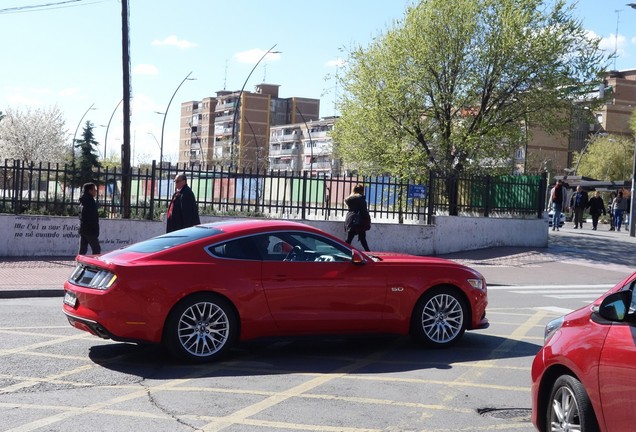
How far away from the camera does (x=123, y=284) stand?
8.34 meters

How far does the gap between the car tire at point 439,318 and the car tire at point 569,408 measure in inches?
162

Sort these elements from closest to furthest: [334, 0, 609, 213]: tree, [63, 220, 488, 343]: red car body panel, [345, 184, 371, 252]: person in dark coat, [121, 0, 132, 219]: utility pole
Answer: [63, 220, 488, 343]: red car body panel < [345, 184, 371, 252]: person in dark coat < [121, 0, 132, 219]: utility pole < [334, 0, 609, 213]: tree

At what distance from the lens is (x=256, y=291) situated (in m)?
8.81

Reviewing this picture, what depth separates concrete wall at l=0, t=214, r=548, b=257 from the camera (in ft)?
64.3

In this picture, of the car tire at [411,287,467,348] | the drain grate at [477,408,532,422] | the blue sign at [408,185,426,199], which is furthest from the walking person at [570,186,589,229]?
the drain grate at [477,408,532,422]

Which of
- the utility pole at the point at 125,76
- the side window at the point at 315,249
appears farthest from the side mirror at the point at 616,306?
the utility pole at the point at 125,76

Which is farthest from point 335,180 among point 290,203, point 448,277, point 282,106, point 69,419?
point 282,106

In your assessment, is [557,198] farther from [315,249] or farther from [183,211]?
[315,249]

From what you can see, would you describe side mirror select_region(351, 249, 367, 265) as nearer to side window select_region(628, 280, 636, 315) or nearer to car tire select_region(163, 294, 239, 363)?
car tire select_region(163, 294, 239, 363)

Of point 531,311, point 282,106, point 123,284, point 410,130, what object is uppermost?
point 282,106

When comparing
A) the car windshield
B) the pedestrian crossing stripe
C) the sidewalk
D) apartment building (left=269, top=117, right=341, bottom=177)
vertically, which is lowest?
the pedestrian crossing stripe

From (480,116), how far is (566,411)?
78.1 feet

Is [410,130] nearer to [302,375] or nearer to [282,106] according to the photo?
[302,375]

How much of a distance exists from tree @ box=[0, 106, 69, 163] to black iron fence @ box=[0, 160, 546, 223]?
57720 millimetres
